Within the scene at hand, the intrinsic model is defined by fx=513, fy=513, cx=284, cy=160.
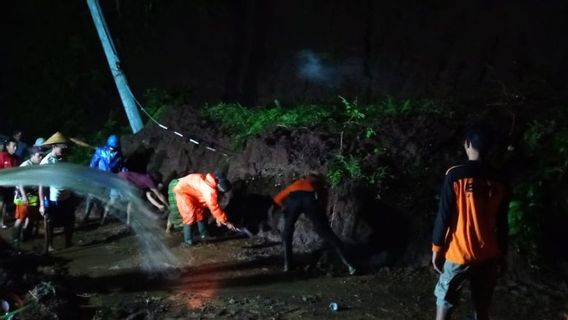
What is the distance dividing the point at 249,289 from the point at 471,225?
376cm

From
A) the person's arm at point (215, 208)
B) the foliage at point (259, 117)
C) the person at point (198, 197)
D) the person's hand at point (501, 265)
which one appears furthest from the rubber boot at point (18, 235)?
the person's hand at point (501, 265)

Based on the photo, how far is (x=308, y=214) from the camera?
7973mm

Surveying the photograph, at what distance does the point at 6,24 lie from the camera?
19.1m

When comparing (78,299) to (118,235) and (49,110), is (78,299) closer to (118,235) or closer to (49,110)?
(118,235)

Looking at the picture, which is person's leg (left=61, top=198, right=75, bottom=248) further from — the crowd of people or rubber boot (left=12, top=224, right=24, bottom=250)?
rubber boot (left=12, top=224, right=24, bottom=250)

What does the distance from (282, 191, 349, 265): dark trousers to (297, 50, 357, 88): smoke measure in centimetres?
642

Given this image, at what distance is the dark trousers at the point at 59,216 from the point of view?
29.0 feet

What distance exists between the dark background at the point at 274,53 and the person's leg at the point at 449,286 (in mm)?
6394

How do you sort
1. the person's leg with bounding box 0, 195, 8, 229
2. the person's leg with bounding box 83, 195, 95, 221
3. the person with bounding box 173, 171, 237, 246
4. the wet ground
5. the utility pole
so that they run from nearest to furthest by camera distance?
1. the wet ground
2. the person with bounding box 173, 171, 237, 246
3. the person's leg with bounding box 0, 195, 8, 229
4. the person's leg with bounding box 83, 195, 95, 221
5. the utility pole

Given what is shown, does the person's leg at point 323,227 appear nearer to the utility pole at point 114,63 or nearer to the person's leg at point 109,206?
the person's leg at point 109,206

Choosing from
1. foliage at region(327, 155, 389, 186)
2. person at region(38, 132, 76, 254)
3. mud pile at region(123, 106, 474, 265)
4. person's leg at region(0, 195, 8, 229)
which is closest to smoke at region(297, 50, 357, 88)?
mud pile at region(123, 106, 474, 265)

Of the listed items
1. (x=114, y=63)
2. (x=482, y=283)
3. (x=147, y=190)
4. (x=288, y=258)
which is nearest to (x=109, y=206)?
(x=147, y=190)

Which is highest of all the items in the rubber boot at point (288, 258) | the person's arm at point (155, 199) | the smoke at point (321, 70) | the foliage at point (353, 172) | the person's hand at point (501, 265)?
the smoke at point (321, 70)

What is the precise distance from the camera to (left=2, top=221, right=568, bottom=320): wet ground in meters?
6.49
